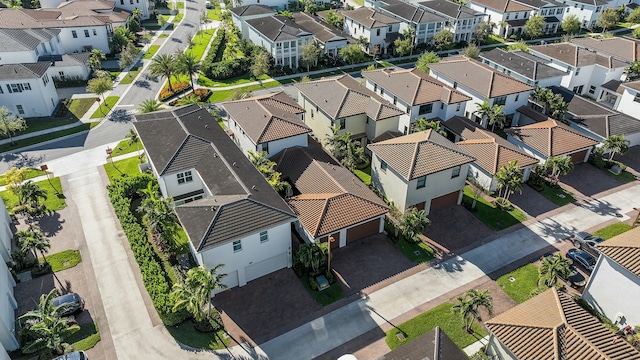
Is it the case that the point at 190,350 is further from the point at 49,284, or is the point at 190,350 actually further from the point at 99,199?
the point at 99,199

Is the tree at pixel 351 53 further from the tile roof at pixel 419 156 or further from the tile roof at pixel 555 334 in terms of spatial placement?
the tile roof at pixel 555 334

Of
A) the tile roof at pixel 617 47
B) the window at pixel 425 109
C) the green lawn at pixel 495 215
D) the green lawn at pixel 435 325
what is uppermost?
the tile roof at pixel 617 47

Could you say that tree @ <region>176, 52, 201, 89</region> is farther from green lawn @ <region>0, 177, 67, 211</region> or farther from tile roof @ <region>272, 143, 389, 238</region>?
tile roof @ <region>272, 143, 389, 238</region>

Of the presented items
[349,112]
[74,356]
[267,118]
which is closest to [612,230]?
[349,112]

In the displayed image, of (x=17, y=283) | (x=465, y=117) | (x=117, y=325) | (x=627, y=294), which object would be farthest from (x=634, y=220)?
(x=17, y=283)

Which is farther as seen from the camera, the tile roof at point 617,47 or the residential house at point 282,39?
the residential house at point 282,39

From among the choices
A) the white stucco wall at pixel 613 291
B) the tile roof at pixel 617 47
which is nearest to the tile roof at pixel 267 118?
the white stucco wall at pixel 613 291
